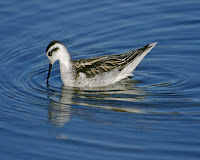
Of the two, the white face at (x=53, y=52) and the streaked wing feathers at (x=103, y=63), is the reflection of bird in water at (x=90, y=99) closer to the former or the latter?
the streaked wing feathers at (x=103, y=63)

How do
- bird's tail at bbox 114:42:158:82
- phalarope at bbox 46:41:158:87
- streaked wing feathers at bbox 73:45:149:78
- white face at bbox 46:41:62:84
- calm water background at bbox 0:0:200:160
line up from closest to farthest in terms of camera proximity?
calm water background at bbox 0:0:200:160 → white face at bbox 46:41:62:84 → phalarope at bbox 46:41:158:87 → streaked wing feathers at bbox 73:45:149:78 → bird's tail at bbox 114:42:158:82

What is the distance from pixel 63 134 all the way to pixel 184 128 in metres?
2.72

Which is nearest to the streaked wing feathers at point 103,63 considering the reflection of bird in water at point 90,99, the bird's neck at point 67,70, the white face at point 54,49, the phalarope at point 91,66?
the phalarope at point 91,66

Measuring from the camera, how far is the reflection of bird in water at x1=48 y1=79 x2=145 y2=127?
37.2 ft

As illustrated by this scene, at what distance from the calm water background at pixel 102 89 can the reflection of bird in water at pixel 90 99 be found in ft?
0.09

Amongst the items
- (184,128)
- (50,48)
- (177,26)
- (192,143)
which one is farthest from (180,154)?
(177,26)

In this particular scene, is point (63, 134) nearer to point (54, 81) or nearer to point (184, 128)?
point (184, 128)

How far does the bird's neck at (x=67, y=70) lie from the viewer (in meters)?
13.3

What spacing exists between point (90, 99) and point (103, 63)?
1.61 m

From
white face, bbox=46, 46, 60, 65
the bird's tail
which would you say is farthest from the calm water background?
white face, bbox=46, 46, 60, 65

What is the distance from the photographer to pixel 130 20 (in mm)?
16453

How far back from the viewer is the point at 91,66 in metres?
13.4

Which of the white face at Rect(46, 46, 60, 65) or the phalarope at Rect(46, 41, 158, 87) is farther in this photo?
the phalarope at Rect(46, 41, 158, 87)

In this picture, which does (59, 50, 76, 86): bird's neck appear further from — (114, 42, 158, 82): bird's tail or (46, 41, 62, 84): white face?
(114, 42, 158, 82): bird's tail
